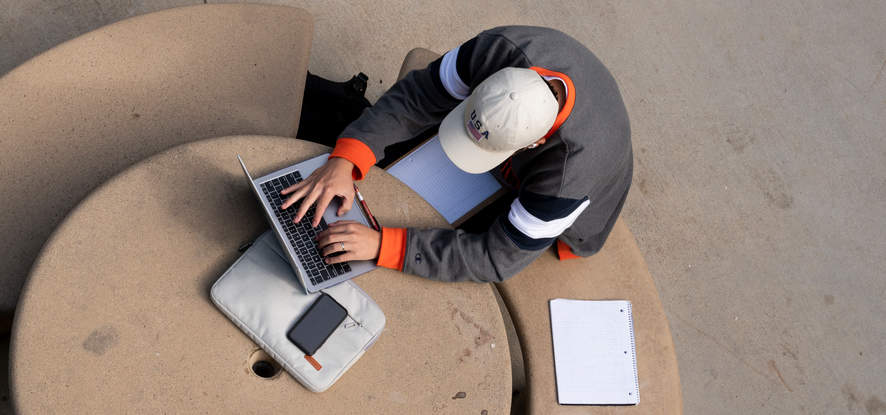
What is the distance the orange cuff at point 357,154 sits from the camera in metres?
A: 1.54

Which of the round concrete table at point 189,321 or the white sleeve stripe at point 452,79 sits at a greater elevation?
the white sleeve stripe at point 452,79

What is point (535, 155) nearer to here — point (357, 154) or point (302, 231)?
point (357, 154)

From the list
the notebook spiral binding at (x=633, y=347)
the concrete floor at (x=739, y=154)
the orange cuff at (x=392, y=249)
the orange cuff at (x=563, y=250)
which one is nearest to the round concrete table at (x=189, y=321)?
the orange cuff at (x=392, y=249)

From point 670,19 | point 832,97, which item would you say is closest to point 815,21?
point 832,97

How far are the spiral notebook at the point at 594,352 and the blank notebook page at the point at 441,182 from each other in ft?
1.40

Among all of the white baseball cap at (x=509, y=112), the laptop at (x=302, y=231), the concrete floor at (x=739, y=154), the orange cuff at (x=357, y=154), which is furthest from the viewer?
the concrete floor at (x=739, y=154)

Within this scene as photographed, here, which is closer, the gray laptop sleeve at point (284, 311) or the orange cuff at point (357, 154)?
the gray laptop sleeve at point (284, 311)

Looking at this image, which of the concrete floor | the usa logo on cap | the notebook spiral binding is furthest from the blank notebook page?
the concrete floor

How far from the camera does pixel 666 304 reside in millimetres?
2578

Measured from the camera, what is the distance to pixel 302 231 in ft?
4.66

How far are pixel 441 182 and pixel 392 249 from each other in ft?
1.34

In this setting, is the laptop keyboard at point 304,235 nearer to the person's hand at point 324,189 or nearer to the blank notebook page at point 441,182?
the person's hand at point 324,189

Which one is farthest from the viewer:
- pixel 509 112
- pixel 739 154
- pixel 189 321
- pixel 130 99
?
pixel 739 154

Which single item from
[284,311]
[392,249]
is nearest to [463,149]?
[392,249]
